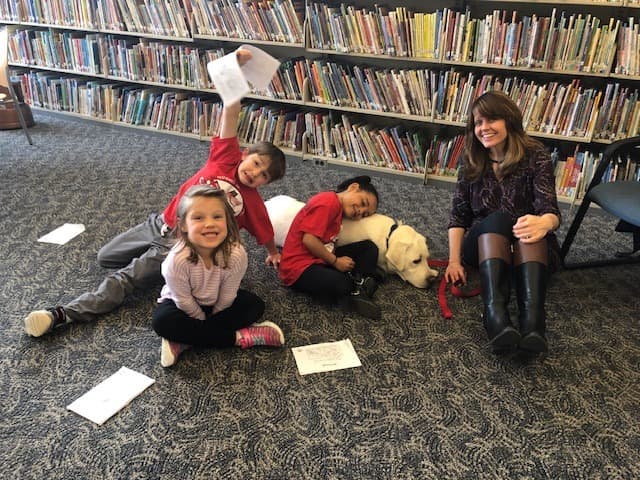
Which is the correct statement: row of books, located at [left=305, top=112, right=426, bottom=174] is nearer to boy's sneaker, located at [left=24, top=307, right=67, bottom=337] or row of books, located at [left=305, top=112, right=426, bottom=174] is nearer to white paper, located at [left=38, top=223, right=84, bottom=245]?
white paper, located at [left=38, top=223, right=84, bottom=245]

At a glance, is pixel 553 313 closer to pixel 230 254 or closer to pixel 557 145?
pixel 230 254

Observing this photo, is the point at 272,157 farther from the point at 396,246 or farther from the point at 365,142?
the point at 365,142

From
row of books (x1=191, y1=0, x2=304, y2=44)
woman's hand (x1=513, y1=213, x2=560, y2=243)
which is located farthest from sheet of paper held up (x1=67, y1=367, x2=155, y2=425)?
row of books (x1=191, y1=0, x2=304, y2=44)

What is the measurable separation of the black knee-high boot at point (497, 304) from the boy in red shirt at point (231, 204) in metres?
0.88

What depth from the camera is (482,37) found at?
2.85 meters

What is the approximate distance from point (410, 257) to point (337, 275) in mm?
365

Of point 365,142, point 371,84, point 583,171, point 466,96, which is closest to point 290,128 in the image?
point 365,142

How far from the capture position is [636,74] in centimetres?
264

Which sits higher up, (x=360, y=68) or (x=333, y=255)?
(x=360, y=68)

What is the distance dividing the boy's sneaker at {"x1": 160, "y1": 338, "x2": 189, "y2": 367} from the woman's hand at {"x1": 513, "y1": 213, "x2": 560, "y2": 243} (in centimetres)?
127

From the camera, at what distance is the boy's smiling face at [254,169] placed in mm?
1911

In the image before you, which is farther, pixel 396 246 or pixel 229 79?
pixel 396 246

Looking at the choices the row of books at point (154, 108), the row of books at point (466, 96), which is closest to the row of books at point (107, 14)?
the row of books at point (154, 108)

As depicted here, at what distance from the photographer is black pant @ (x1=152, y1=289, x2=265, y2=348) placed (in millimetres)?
1646
